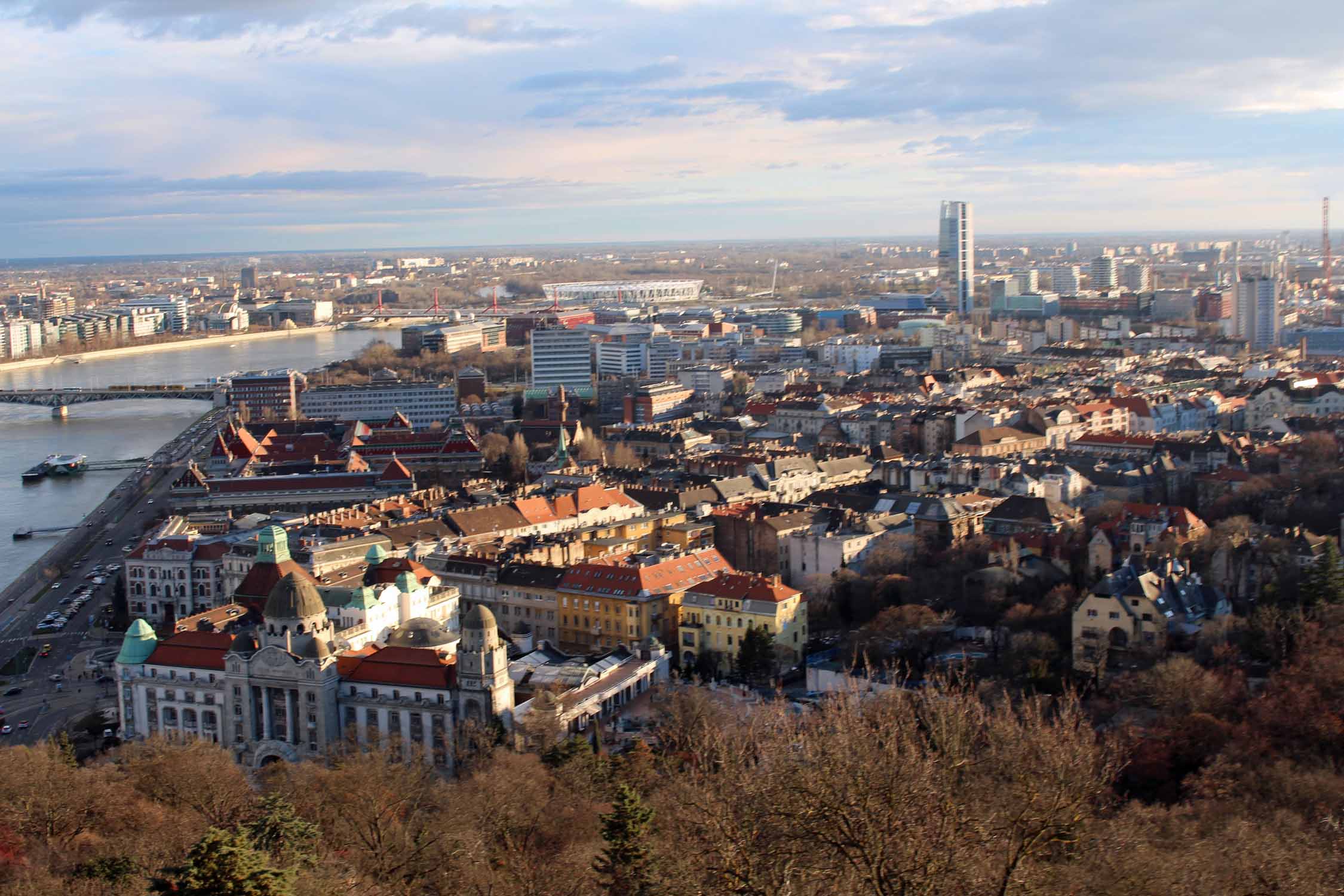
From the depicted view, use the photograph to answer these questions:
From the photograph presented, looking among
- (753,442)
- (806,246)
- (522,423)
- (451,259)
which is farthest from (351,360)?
(806,246)

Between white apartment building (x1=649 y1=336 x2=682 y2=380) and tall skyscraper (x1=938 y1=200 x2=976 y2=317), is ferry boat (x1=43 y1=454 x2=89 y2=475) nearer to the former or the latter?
white apartment building (x1=649 y1=336 x2=682 y2=380)

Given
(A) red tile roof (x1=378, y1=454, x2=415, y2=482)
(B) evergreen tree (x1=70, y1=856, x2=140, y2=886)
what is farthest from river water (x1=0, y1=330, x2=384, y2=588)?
(B) evergreen tree (x1=70, y1=856, x2=140, y2=886)

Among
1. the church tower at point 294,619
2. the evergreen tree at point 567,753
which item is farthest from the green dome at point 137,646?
the evergreen tree at point 567,753

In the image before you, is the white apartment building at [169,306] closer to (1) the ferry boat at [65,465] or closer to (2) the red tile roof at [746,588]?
(1) the ferry boat at [65,465]

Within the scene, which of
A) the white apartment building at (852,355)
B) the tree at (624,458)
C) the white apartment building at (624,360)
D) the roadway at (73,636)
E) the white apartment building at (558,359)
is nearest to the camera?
the roadway at (73,636)

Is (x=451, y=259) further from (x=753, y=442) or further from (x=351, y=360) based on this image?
(x=753, y=442)

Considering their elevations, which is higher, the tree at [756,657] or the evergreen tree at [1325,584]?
the evergreen tree at [1325,584]
